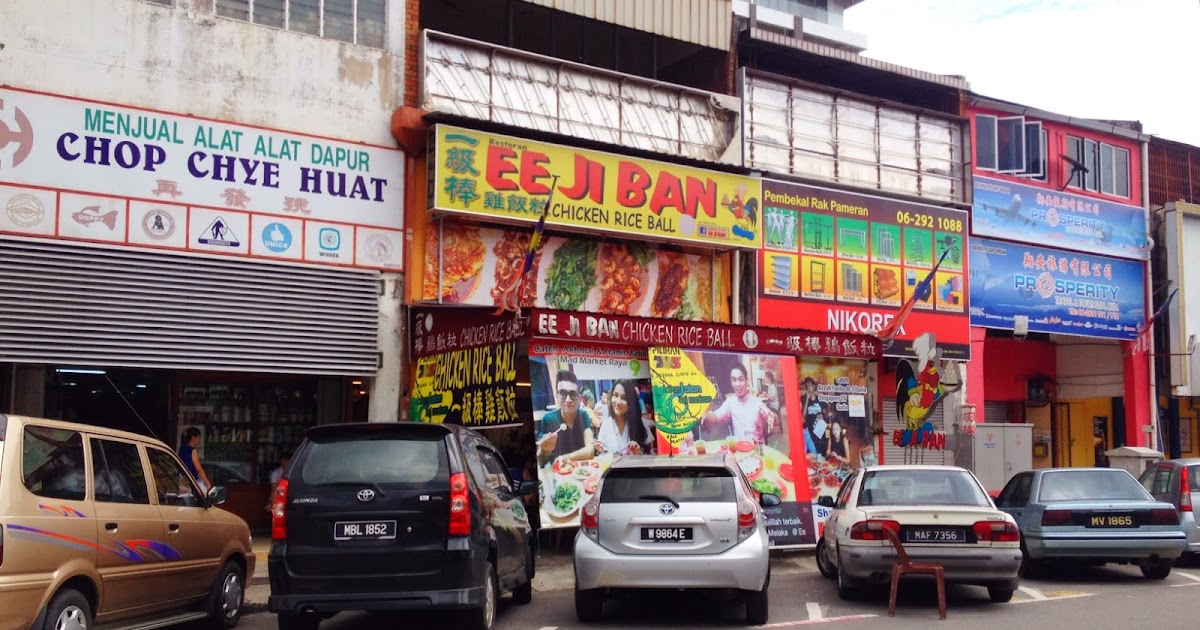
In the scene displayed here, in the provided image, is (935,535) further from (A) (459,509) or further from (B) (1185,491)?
(B) (1185,491)

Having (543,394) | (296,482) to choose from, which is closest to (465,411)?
(543,394)

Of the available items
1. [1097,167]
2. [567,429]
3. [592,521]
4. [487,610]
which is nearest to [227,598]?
[487,610]

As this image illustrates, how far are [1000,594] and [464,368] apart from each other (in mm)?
7472

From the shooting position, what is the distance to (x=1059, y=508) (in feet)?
44.2

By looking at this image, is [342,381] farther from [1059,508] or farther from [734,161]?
[1059,508]

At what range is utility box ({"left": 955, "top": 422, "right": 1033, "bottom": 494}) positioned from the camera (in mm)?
22297

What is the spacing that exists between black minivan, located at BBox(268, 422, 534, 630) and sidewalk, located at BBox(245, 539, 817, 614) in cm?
317

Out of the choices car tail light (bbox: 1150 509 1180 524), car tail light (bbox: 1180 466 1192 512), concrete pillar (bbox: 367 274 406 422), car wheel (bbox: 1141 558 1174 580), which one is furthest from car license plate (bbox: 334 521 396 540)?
car tail light (bbox: 1180 466 1192 512)

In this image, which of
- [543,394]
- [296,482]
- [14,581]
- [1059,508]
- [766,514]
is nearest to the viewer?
[14,581]

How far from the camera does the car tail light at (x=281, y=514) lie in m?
9.31

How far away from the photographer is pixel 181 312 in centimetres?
Answer: 1584

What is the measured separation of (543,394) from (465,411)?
1360 millimetres

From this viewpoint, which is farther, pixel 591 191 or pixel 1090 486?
pixel 591 191

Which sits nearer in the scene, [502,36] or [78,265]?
[78,265]
